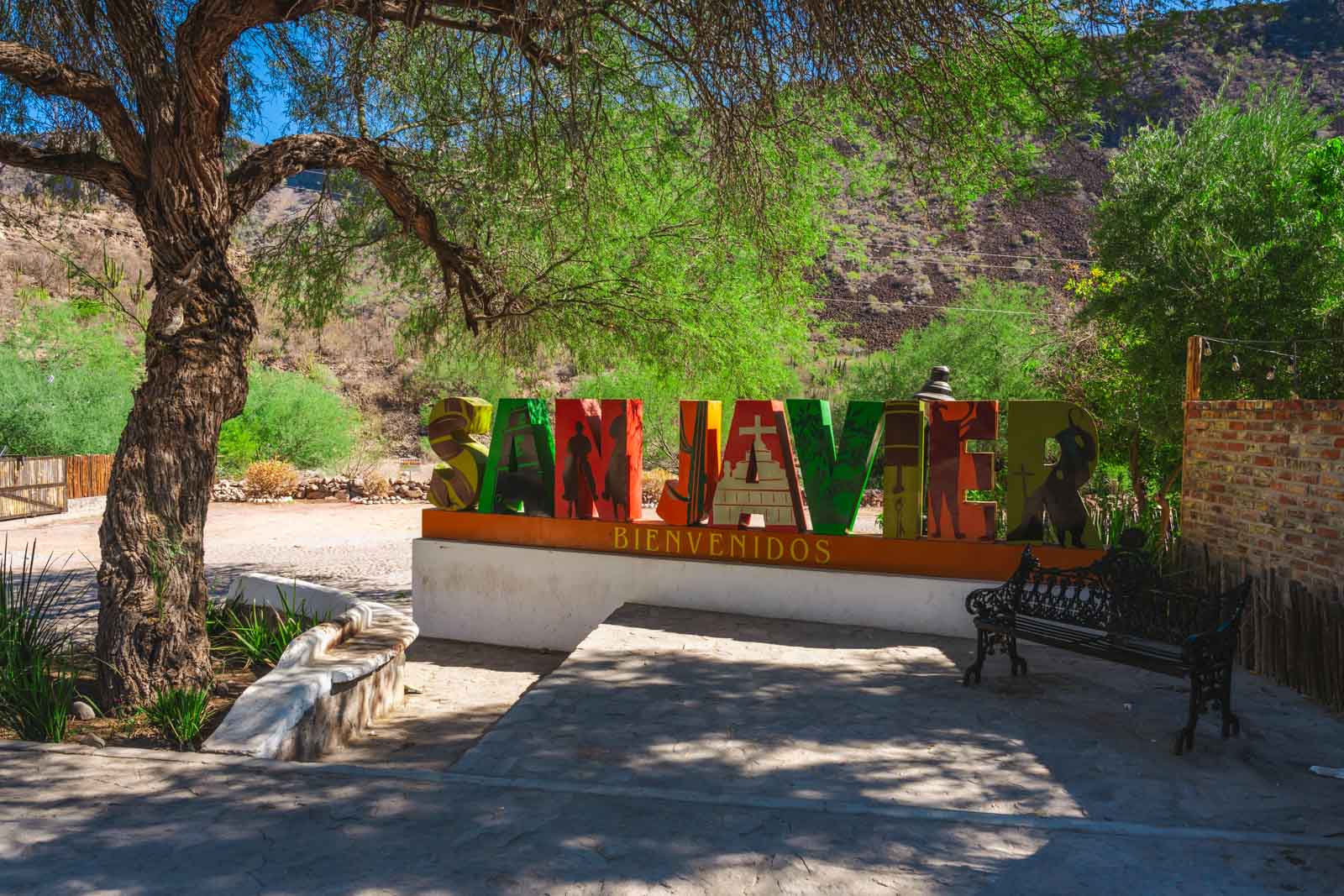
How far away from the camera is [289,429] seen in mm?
24359

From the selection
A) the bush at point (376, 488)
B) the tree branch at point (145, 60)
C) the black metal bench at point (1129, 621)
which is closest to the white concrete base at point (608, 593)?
the black metal bench at point (1129, 621)

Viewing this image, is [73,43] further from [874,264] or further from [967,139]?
[874,264]

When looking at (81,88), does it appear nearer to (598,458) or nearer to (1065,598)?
(598,458)

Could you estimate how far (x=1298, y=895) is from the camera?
334cm

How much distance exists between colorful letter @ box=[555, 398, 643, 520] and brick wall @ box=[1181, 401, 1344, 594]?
4608 mm

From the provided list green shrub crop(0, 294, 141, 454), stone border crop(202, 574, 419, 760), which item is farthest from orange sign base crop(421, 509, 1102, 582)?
A: green shrub crop(0, 294, 141, 454)

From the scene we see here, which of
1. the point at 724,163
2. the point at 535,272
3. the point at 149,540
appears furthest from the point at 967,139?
the point at 149,540

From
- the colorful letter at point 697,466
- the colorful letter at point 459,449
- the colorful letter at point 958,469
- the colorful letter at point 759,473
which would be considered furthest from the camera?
the colorful letter at point 459,449

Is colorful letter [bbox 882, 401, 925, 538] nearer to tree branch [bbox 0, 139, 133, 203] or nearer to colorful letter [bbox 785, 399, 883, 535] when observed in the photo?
colorful letter [bbox 785, 399, 883, 535]

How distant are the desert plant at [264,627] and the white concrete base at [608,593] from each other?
1.86 m

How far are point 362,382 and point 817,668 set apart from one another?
122ft

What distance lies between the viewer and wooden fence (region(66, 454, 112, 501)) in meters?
18.9

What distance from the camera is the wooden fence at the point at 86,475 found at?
61.9 ft

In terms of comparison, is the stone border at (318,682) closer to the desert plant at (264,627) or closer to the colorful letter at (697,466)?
the desert plant at (264,627)
